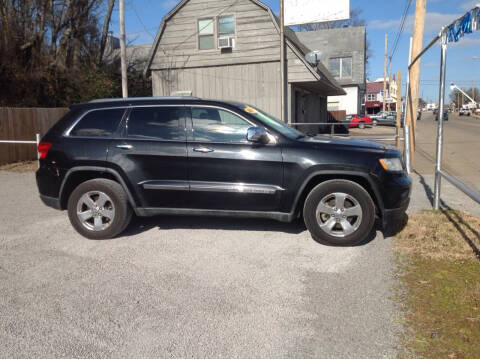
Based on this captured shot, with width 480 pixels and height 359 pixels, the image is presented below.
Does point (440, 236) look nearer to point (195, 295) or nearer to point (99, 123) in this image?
point (195, 295)

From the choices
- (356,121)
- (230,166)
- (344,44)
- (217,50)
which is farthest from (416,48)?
(344,44)

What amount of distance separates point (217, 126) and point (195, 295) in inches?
90.3

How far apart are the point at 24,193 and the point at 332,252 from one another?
22.3 feet

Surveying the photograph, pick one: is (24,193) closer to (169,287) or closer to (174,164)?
(174,164)

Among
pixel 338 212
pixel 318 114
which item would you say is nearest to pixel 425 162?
pixel 338 212

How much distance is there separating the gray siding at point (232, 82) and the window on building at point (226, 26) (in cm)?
131

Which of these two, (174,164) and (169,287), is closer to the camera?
(169,287)

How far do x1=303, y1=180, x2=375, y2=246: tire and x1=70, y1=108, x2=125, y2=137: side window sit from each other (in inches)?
105

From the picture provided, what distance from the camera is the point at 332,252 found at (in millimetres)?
4957

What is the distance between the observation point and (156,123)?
549cm

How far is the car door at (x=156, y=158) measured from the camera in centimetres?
533

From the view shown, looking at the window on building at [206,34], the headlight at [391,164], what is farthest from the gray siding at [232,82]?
the headlight at [391,164]

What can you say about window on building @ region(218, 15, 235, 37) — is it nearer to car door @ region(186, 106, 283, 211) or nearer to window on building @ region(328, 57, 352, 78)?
car door @ region(186, 106, 283, 211)

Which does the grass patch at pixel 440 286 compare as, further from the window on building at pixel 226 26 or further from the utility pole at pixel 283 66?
the window on building at pixel 226 26
